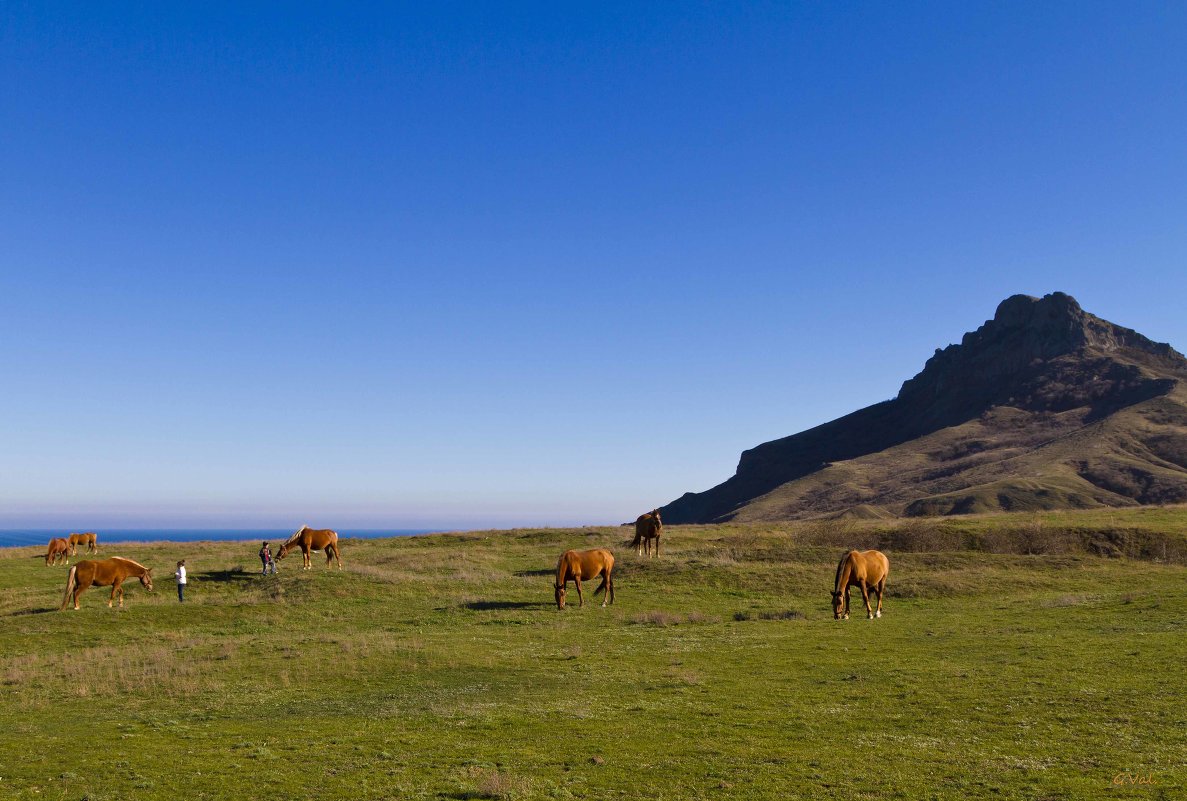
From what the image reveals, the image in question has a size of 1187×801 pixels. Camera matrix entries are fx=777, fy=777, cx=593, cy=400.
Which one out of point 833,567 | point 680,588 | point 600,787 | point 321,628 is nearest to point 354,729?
point 600,787

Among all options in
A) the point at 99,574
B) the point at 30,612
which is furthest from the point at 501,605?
the point at 30,612

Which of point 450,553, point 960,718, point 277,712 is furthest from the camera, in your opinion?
point 450,553

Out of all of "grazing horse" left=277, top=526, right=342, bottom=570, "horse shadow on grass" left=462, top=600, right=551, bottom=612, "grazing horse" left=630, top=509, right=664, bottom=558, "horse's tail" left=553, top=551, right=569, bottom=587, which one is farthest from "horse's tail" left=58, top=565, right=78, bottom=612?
"grazing horse" left=630, top=509, right=664, bottom=558

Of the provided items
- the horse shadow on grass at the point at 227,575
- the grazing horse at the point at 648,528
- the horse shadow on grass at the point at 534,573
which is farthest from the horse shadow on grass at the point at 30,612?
the grazing horse at the point at 648,528

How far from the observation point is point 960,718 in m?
15.4

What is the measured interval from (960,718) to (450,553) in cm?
4089

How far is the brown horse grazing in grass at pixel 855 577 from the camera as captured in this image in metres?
30.9

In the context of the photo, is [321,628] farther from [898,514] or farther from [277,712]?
[898,514]

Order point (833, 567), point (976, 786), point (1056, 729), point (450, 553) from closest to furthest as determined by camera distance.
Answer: point (976, 786), point (1056, 729), point (833, 567), point (450, 553)

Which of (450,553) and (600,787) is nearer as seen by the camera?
(600,787)

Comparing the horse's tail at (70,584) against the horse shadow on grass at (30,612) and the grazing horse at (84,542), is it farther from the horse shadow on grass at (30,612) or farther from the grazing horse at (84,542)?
the grazing horse at (84,542)

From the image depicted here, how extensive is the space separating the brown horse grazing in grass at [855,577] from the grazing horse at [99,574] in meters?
30.0

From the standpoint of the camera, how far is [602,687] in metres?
19.8

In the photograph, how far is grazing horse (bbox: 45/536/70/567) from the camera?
153ft
